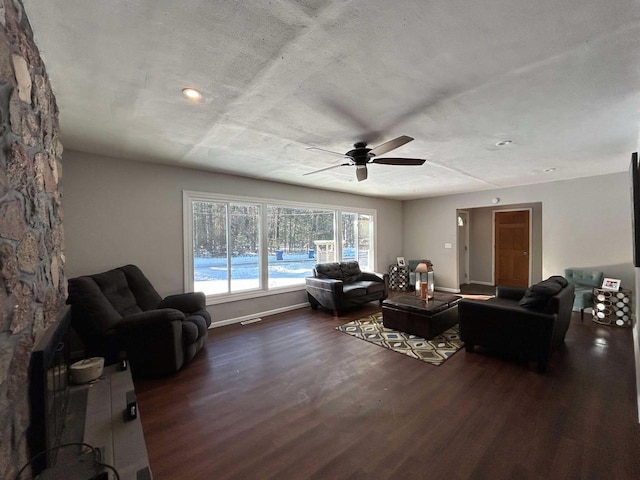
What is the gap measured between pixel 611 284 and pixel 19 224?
675cm

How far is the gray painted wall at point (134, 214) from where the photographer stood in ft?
10.9

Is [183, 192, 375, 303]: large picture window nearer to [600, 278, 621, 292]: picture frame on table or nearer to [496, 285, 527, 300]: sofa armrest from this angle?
[496, 285, 527, 300]: sofa armrest

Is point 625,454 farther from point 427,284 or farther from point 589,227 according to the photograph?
point 589,227

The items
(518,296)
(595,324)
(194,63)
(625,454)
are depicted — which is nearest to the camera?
(194,63)

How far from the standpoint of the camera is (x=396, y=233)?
791 cm

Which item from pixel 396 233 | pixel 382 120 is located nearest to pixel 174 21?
pixel 382 120

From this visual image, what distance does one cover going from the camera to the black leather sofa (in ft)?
9.23

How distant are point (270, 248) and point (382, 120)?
339 cm

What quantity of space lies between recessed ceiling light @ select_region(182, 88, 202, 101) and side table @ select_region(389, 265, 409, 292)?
20.6 feet

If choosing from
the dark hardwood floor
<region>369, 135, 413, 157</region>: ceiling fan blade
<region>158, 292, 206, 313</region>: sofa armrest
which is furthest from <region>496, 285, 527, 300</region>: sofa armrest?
<region>158, 292, 206, 313</region>: sofa armrest

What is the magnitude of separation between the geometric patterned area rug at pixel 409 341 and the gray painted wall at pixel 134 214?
1.89 meters

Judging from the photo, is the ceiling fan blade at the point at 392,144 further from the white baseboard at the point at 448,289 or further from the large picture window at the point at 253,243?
the white baseboard at the point at 448,289

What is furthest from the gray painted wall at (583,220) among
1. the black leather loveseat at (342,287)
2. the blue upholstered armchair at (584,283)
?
the black leather loveseat at (342,287)

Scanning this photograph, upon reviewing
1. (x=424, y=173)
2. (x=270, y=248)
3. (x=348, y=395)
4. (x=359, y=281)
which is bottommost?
(x=348, y=395)
